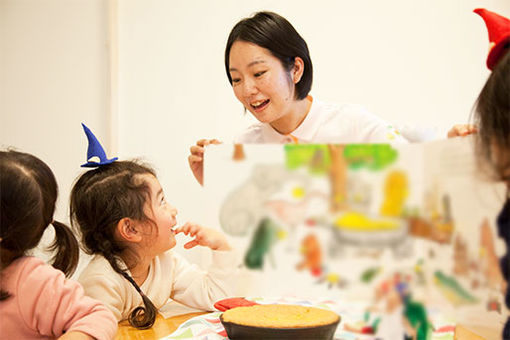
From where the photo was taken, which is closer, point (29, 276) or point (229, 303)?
point (29, 276)

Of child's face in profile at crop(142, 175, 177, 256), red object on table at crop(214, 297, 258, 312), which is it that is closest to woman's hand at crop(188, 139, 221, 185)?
child's face in profile at crop(142, 175, 177, 256)

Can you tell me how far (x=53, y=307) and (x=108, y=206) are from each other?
1.45 feet

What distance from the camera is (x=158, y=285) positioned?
1.35 meters

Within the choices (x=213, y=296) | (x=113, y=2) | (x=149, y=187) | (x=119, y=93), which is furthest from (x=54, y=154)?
(x=213, y=296)

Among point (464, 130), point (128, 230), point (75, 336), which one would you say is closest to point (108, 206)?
point (128, 230)

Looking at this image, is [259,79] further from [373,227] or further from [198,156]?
[373,227]

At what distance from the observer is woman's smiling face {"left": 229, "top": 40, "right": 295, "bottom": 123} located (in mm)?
1407

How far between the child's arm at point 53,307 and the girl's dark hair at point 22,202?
0.12 ft

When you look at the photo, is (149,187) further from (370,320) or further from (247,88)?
(370,320)

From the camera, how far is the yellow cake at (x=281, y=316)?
0.81 meters

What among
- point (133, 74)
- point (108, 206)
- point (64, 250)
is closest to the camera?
point (64, 250)

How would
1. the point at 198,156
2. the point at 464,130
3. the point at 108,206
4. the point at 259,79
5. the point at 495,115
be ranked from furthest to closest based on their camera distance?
the point at 259,79, the point at 108,206, the point at 198,156, the point at 464,130, the point at 495,115

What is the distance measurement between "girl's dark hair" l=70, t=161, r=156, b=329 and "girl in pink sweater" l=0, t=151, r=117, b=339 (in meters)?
0.36

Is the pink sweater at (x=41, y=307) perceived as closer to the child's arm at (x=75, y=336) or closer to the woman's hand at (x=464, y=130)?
the child's arm at (x=75, y=336)
